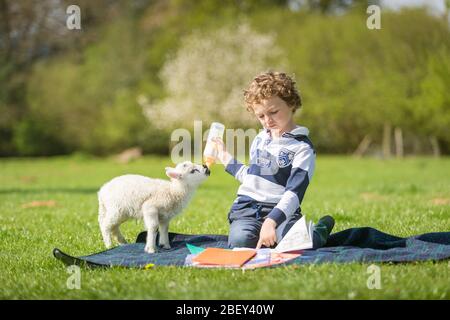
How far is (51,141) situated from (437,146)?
72.6 ft

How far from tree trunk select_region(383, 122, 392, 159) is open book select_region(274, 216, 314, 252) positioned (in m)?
28.4

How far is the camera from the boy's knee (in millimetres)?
5336

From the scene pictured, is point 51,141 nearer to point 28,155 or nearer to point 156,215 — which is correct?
point 28,155

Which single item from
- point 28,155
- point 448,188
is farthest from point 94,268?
point 28,155

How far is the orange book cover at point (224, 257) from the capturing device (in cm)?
482

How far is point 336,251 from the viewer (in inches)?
202

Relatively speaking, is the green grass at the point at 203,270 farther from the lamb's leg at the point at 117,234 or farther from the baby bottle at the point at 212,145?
the baby bottle at the point at 212,145

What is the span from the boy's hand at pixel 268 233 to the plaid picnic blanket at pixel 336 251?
11.2 inches

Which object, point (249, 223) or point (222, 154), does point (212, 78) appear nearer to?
point (222, 154)

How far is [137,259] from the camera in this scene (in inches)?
198

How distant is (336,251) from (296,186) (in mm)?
639

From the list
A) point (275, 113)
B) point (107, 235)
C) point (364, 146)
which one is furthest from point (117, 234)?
point (364, 146)

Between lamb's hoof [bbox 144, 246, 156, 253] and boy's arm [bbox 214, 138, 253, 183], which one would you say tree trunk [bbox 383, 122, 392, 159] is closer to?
boy's arm [bbox 214, 138, 253, 183]

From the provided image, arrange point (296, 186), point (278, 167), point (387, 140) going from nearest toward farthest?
point (296, 186) < point (278, 167) < point (387, 140)
